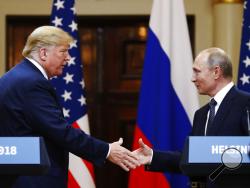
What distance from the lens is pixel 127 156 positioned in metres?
3.75

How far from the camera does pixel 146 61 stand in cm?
501

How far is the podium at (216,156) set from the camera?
9.15 ft

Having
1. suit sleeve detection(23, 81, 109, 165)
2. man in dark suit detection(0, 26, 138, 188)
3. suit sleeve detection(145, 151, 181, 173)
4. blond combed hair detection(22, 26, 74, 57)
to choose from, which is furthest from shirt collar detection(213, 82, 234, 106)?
blond combed hair detection(22, 26, 74, 57)

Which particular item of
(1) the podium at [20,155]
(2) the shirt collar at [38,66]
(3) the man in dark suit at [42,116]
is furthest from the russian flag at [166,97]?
(1) the podium at [20,155]

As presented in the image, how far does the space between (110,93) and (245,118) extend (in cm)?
290

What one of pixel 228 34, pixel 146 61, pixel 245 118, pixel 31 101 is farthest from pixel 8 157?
pixel 228 34

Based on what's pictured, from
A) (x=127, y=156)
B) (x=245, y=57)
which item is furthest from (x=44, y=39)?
(x=245, y=57)

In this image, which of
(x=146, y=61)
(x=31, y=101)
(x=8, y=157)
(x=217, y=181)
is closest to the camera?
(x=8, y=157)

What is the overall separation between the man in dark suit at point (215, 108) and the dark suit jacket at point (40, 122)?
0.56 metres

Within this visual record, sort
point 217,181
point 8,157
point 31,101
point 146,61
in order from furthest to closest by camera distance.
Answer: point 146,61 → point 31,101 → point 217,181 → point 8,157

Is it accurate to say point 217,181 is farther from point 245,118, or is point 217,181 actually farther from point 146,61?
point 146,61

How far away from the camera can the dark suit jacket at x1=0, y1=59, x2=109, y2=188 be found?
3.40 meters

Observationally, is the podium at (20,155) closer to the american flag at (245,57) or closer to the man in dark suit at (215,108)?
the man in dark suit at (215,108)

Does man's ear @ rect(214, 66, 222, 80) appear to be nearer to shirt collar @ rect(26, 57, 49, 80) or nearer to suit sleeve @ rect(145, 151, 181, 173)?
suit sleeve @ rect(145, 151, 181, 173)
